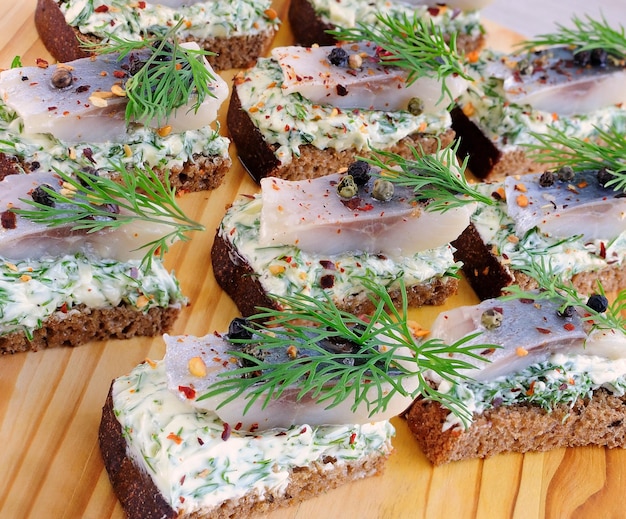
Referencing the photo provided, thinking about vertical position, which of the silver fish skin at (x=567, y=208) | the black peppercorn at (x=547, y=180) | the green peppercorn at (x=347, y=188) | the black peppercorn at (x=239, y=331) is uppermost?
the black peppercorn at (x=239, y=331)

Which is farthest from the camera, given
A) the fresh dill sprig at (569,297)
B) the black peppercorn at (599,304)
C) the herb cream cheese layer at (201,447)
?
the black peppercorn at (599,304)

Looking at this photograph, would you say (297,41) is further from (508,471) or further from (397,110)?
(508,471)

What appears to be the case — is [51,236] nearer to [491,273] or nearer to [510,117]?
[491,273]

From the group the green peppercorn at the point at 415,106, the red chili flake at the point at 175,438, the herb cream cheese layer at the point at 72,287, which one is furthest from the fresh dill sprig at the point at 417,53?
the red chili flake at the point at 175,438

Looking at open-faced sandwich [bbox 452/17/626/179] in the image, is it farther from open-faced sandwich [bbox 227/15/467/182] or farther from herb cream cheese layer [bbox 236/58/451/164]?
herb cream cheese layer [bbox 236/58/451/164]

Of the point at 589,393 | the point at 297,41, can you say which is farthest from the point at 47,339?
the point at 297,41

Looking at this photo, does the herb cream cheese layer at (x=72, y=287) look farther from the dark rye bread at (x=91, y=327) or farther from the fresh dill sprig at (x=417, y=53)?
the fresh dill sprig at (x=417, y=53)

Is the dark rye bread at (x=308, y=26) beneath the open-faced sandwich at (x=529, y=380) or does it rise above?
above
